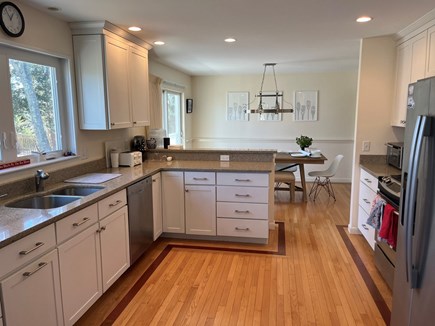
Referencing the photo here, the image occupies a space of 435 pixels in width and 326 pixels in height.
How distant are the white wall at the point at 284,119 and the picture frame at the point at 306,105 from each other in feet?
0.29

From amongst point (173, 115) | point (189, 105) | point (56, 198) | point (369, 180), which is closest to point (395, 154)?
point (369, 180)

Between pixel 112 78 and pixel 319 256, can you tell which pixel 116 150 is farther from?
pixel 319 256

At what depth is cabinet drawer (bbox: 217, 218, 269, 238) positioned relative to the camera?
3.53 meters

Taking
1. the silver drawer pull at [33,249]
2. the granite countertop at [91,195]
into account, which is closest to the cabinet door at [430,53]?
the granite countertop at [91,195]

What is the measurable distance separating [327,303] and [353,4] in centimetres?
234

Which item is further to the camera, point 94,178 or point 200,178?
point 200,178

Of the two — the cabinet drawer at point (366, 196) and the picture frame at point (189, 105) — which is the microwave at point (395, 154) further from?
the picture frame at point (189, 105)

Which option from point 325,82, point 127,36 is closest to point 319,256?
point 127,36

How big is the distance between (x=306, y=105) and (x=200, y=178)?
4132mm

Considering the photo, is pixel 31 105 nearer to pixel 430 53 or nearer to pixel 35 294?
pixel 35 294

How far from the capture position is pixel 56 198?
2488 mm

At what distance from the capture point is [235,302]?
8.29 ft

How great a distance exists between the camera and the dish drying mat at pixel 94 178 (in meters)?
2.86

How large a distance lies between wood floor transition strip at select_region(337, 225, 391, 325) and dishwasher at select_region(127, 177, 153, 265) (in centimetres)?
208
